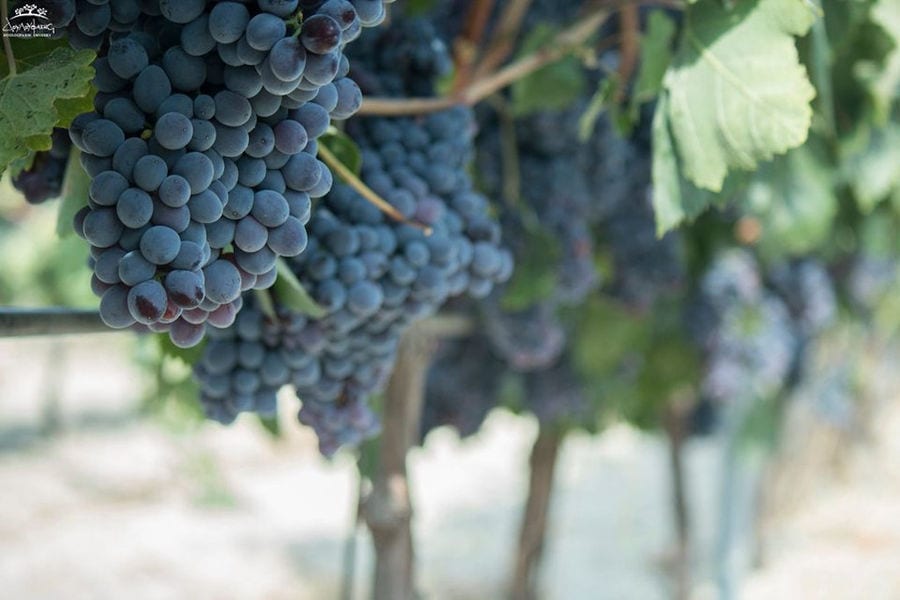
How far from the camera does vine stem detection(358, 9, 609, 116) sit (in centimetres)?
92

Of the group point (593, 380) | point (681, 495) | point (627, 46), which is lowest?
point (681, 495)

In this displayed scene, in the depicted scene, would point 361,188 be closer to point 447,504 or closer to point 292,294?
point 292,294

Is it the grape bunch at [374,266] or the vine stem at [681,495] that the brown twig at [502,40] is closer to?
the grape bunch at [374,266]

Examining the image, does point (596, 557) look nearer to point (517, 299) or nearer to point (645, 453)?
point (645, 453)

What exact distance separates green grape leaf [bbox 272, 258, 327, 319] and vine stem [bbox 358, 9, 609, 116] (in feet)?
0.64

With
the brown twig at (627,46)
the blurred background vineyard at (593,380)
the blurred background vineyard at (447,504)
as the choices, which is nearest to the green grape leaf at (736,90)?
the blurred background vineyard at (593,380)

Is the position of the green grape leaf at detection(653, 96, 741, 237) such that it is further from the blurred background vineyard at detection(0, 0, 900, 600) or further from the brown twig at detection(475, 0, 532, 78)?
the brown twig at detection(475, 0, 532, 78)

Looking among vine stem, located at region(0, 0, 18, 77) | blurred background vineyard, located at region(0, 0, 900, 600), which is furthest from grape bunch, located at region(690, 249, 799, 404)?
vine stem, located at region(0, 0, 18, 77)

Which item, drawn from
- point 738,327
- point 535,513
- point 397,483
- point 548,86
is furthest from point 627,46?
point 535,513

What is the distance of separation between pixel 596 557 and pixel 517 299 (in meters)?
4.11

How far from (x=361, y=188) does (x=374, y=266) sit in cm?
7

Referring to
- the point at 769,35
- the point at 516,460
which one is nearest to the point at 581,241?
the point at 769,35

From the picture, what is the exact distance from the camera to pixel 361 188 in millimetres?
796

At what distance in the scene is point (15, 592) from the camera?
417 cm
